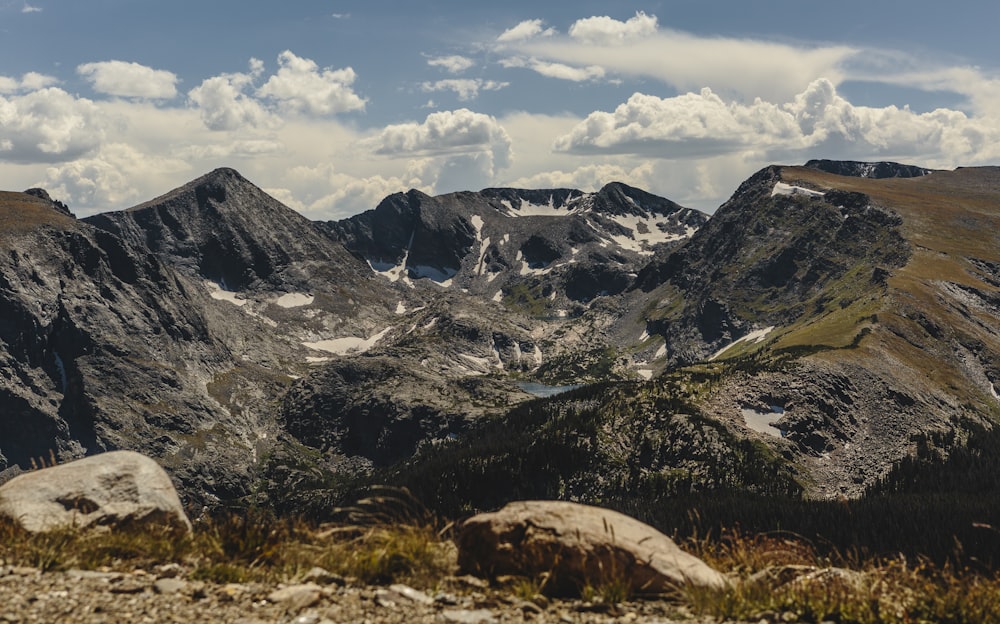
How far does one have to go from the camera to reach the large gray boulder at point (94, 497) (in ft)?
48.3

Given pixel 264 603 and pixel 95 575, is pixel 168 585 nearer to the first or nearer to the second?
pixel 95 575

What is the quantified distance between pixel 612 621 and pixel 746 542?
4.94 meters

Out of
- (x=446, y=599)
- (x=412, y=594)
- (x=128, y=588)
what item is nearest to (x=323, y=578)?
(x=412, y=594)

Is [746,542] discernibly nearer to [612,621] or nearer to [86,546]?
[612,621]

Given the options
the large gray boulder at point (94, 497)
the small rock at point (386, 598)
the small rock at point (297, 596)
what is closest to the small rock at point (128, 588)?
the small rock at point (297, 596)

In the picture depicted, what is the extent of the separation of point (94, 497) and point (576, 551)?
10147mm

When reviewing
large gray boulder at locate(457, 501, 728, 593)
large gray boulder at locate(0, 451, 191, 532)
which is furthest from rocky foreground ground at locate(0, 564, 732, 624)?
large gray boulder at locate(0, 451, 191, 532)

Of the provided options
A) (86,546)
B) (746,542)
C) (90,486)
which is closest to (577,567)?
(746,542)

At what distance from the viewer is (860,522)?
140m

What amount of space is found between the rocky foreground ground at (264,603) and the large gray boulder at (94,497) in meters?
2.54

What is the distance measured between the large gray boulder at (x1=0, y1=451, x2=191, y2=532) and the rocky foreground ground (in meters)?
2.54

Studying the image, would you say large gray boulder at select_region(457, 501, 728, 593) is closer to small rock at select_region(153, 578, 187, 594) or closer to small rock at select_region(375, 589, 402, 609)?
small rock at select_region(375, 589, 402, 609)

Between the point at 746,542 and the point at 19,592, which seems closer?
the point at 19,592

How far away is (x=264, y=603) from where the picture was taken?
A: 37.6ft
